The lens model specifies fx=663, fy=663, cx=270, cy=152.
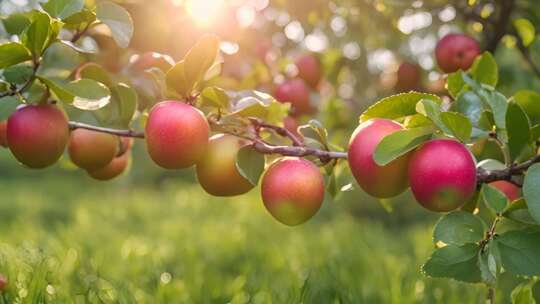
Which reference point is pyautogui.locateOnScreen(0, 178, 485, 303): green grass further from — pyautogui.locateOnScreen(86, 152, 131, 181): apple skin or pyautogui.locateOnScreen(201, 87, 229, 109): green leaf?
pyautogui.locateOnScreen(201, 87, 229, 109): green leaf

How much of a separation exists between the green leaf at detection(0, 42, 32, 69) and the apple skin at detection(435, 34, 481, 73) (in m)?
0.94

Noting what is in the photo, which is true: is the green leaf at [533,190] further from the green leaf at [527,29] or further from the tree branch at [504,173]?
the green leaf at [527,29]

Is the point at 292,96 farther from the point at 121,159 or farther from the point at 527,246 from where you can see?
the point at 527,246

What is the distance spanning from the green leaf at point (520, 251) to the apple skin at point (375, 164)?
0.60 feet

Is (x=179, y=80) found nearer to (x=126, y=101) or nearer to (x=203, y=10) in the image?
(x=126, y=101)

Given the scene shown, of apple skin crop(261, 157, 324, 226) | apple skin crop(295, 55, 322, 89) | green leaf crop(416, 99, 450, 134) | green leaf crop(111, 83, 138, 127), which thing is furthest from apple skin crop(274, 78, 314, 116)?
green leaf crop(416, 99, 450, 134)

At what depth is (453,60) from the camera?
155cm

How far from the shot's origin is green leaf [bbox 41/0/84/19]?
102 centimetres

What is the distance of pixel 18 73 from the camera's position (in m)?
1.07

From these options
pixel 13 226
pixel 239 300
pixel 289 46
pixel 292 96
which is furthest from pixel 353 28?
pixel 13 226

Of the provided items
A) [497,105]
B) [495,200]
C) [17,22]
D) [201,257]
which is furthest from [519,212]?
[201,257]

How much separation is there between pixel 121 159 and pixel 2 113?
36 centimetres

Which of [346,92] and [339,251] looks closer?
[346,92]

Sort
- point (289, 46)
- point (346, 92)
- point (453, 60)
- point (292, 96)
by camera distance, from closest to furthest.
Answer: point (453, 60), point (292, 96), point (289, 46), point (346, 92)
